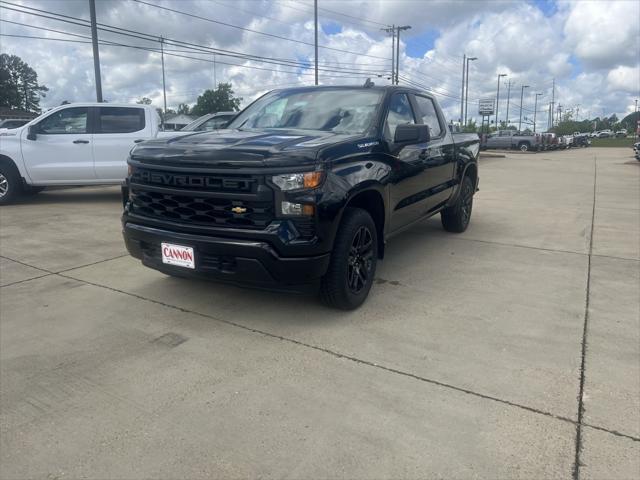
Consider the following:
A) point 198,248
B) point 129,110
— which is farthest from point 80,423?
point 129,110

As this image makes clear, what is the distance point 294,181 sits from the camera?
3451 mm

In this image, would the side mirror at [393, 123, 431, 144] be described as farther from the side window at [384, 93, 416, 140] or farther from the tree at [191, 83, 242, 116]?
the tree at [191, 83, 242, 116]

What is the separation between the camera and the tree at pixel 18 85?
85.9 meters

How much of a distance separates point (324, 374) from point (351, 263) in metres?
1.11

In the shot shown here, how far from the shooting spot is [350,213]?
12.9 ft

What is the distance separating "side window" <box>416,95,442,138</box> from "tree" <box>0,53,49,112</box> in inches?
3754

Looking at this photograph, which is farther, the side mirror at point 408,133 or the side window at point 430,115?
the side window at point 430,115

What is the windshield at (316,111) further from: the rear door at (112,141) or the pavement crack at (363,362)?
the rear door at (112,141)

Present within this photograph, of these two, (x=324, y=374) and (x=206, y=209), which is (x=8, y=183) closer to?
(x=206, y=209)

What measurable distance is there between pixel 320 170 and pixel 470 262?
9.35ft

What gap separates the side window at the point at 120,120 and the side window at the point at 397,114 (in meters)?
6.28

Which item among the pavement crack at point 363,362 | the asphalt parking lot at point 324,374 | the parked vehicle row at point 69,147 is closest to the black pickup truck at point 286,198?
the pavement crack at point 363,362

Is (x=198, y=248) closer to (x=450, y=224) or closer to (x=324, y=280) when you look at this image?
(x=324, y=280)

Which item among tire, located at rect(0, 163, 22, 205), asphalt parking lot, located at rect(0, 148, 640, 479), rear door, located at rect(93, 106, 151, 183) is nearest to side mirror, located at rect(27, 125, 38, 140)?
tire, located at rect(0, 163, 22, 205)
